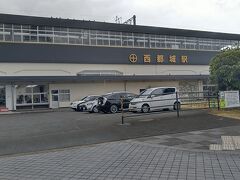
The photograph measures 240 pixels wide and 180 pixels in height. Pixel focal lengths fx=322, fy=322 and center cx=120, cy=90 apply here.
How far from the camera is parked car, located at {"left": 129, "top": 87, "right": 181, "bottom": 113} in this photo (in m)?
20.2

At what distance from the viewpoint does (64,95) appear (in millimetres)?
40156

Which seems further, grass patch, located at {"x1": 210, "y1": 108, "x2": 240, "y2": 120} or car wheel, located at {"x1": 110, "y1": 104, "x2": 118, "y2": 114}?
car wheel, located at {"x1": 110, "y1": 104, "x2": 118, "y2": 114}

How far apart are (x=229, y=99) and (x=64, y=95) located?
25339 mm

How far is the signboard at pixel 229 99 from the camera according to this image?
18.3 m

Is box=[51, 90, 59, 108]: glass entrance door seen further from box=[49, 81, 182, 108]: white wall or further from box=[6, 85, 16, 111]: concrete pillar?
box=[6, 85, 16, 111]: concrete pillar

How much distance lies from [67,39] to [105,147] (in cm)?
3377

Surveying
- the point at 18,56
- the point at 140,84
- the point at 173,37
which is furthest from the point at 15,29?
the point at 173,37

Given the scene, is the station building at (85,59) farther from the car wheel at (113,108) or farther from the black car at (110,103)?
the car wheel at (113,108)

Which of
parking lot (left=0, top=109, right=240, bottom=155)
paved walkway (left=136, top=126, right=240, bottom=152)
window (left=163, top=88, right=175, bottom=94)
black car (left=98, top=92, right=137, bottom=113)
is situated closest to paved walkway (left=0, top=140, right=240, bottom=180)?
paved walkway (left=136, top=126, right=240, bottom=152)

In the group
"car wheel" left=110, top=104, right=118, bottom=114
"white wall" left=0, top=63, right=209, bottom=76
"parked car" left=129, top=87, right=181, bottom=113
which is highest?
"white wall" left=0, top=63, right=209, bottom=76

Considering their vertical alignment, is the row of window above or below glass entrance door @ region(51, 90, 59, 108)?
above

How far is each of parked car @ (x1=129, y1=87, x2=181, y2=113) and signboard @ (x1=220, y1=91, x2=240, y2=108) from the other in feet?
9.37

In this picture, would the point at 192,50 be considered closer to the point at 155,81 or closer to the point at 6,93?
the point at 155,81

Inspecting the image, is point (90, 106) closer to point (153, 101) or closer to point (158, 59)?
point (153, 101)
